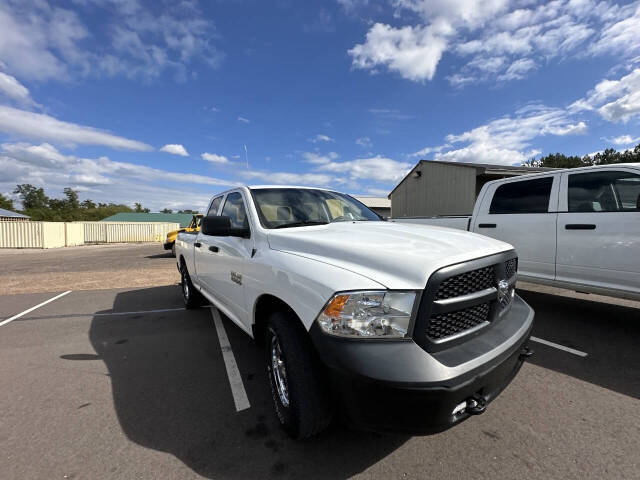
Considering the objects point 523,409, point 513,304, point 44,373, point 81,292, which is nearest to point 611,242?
point 513,304

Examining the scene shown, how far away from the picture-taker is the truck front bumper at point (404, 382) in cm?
147

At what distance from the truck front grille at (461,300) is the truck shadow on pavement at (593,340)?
1688 millimetres

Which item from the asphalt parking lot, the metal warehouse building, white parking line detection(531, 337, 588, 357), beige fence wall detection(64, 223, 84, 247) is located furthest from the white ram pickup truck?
beige fence wall detection(64, 223, 84, 247)

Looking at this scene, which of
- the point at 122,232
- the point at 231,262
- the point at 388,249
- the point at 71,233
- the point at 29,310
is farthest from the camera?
the point at 122,232

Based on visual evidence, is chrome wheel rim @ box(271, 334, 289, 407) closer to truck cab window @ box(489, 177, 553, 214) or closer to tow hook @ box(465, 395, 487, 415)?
tow hook @ box(465, 395, 487, 415)

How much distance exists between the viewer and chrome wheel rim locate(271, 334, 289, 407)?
7.11 feet

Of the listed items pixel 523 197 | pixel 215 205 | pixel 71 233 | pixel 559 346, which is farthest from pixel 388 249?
pixel 71 233

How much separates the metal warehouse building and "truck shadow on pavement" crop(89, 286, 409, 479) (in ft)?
51.4

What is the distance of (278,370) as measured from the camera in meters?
2.26

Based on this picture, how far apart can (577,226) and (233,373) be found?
464 cm

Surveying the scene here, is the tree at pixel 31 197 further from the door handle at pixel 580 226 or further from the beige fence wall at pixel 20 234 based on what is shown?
the door handle at pixel 580 226

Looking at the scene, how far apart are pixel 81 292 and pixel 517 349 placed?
28.1 ft

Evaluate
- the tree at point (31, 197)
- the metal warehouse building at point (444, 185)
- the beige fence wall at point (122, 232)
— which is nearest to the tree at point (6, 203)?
the tree at point (31, 197)

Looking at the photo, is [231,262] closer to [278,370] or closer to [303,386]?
[278,370]
